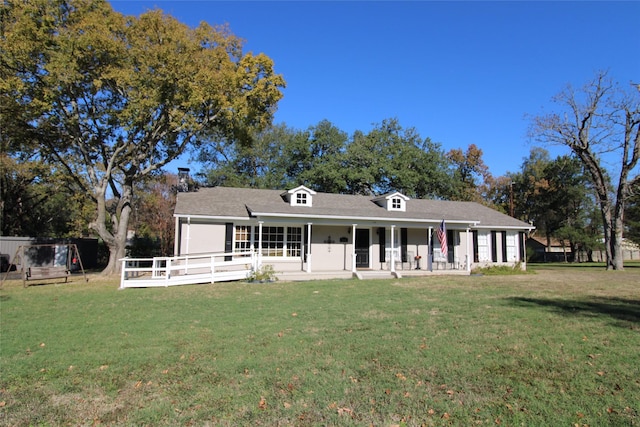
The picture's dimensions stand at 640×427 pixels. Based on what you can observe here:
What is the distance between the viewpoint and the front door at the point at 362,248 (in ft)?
62.5

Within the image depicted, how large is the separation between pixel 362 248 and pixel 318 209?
3.06 metres

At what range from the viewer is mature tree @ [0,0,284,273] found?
1584 centimetres

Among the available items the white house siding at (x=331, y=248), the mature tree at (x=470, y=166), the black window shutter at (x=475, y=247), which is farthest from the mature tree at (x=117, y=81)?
the mature tree at (x=470, y=166)

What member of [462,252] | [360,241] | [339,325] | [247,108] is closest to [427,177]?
[462,252]

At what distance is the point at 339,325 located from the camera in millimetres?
7520

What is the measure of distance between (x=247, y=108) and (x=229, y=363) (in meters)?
16.1

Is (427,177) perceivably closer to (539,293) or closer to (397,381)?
(539,293)

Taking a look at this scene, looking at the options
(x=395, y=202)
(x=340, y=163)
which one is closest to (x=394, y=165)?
(x=340, y=163)

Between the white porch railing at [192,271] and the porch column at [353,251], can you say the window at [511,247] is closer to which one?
the porch column at [353,251]

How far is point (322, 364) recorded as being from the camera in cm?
523

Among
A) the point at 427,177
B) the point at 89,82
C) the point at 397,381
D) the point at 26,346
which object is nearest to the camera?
the point at 397,381

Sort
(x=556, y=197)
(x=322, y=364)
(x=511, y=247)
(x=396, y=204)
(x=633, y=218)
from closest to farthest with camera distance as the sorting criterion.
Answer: (x=322, y=364), (x=396, y=204), (x=511, y=247), (x=633, y=218), (x=556, y=197)

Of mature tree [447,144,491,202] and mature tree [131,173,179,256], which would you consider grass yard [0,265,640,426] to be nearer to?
mature tree [131,173,179,256]

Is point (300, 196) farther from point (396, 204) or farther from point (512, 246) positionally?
point (512, 246)
